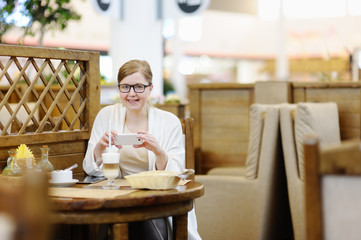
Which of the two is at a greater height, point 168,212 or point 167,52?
point 167,52

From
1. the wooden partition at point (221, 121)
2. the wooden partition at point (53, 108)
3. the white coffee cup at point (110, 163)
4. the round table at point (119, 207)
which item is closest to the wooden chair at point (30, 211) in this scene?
the round table at point (119, 207)

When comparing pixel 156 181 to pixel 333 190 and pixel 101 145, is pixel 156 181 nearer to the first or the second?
pixel 101 145

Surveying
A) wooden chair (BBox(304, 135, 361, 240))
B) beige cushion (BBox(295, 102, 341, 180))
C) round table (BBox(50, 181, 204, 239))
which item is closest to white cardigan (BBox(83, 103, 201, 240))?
round table (BBox(50, 181, 204, 239))

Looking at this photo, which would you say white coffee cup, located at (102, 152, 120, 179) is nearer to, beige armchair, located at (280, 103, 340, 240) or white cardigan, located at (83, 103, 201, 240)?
white cardigan, located at (83, 103, 201, 240)

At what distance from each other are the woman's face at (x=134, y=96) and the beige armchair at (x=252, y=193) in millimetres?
1371

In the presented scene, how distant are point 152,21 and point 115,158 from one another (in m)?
6.73

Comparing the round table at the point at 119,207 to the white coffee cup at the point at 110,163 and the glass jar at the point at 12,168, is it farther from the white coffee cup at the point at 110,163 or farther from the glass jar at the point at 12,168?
the glass jar at the point at 12,168

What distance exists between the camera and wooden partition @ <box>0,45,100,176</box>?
10.4 feet

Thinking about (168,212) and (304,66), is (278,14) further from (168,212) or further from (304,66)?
(168,212)

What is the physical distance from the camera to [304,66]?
17.8 meters

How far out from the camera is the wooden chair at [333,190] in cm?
147

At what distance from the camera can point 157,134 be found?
325 centimetres

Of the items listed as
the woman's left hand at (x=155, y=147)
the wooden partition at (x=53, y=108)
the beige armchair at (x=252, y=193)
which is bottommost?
the beige armchair at (x=252, y=193)

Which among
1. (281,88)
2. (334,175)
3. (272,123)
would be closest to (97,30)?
(281,88)
